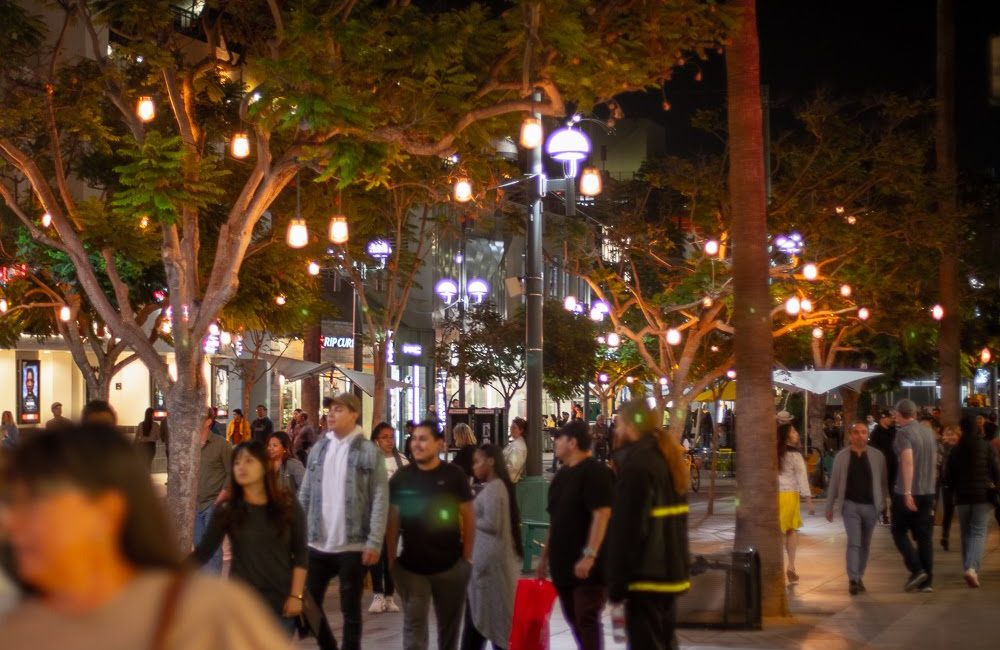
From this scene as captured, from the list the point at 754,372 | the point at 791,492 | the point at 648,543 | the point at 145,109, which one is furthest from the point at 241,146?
the point at 648,543

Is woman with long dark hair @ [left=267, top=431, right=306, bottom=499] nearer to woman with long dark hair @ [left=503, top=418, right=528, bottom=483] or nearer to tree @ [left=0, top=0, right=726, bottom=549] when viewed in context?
tree @ [left=0, top=0, right=726, bottom=549]

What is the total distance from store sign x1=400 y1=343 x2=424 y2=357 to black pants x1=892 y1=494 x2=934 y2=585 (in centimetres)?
3574

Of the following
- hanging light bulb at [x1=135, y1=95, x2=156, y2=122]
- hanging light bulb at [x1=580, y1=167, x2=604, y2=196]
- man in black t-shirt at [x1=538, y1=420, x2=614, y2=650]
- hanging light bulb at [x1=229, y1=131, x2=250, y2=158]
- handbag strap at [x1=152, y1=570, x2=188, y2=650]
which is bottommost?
man in black t-shirt at [x1=538, y1=420, x2=614, y2=650]

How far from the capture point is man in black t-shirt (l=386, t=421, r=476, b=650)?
27.7 ft

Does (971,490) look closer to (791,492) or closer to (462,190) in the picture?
(791,492)

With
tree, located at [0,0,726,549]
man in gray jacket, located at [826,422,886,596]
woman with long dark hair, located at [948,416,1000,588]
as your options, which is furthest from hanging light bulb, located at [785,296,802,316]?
man in gray jacket, located at [826,422,886,596]

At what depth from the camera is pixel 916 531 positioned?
583 inches

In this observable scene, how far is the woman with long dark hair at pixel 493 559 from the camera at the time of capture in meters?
8.80

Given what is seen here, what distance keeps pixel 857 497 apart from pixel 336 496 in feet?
23.8

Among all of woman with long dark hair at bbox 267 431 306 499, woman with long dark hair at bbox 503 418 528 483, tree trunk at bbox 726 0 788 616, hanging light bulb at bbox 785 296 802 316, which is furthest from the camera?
hanging light bulb at bbox 785 296 802 316

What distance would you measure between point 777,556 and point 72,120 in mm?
10979

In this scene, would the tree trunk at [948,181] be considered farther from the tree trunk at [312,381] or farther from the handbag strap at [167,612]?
the handbag strap at [167,612]

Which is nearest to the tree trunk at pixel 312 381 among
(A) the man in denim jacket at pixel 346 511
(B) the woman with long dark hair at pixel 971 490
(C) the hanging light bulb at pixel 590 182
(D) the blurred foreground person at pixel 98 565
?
(C) the hanging light bulb at pixel 590 182

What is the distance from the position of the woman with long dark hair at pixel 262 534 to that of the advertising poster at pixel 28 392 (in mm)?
32644
